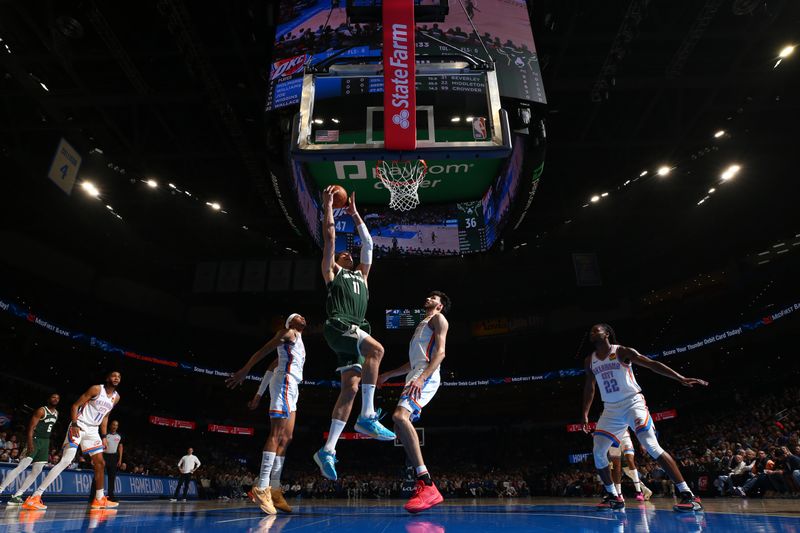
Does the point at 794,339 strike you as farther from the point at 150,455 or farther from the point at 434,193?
the point at 150,455

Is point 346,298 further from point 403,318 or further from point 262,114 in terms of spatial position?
point 403,318

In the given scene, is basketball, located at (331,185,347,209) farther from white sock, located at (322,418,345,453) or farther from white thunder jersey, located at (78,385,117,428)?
white thunder jersey, located at (78,385,117,428)

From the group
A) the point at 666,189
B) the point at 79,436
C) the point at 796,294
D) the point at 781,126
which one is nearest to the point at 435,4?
the point at 79,436

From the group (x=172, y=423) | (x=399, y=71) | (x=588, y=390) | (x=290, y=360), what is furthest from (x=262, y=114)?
(x=172, y=423)

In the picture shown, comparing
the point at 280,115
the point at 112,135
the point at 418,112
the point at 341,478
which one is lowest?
the point at 341,478

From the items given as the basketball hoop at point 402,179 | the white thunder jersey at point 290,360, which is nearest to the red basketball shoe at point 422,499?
the white thunder jersey at point 290,360

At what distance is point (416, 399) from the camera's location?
192 inches

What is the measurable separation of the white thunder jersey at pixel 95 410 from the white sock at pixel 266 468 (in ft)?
13.1

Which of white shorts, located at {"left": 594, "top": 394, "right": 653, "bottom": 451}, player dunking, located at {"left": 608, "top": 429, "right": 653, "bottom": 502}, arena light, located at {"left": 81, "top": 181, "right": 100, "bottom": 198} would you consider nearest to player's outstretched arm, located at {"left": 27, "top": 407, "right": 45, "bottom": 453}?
white shorts, located at {"left": 594, "top": 394, "right": 653, "bottom": 451}

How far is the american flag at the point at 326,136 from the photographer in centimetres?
696

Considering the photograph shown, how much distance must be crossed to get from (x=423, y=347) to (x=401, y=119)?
3070mm

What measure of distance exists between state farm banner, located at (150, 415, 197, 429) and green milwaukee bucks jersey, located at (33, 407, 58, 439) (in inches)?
799

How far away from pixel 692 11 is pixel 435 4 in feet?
→ 23.7

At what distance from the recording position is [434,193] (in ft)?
41.3
